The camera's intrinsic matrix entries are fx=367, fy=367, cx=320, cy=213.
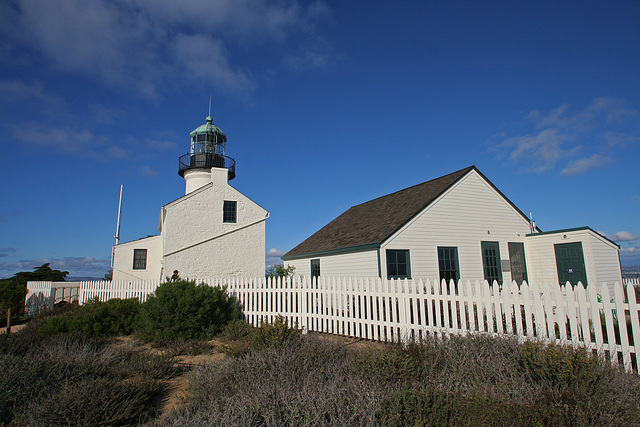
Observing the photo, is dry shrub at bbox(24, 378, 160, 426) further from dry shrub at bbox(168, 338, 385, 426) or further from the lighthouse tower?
the lighthouse tower

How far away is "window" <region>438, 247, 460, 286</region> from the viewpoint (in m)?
14.1

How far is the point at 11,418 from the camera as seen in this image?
3885 mm

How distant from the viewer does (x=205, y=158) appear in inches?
853

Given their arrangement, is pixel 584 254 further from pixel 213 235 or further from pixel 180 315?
pixel 213 235

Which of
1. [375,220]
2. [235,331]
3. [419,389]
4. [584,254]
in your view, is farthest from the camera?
[375,220]

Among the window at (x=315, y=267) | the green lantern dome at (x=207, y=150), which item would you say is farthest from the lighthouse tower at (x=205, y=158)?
the window at (x=315, y=267)

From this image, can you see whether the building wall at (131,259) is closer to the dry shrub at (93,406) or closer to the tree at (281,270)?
the tree at (281,270)

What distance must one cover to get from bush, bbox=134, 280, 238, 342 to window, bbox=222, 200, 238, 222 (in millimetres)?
9132

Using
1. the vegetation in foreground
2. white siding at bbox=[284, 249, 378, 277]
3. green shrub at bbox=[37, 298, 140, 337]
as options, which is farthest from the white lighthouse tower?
the vegetation in foreground

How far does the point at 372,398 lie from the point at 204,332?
620cm

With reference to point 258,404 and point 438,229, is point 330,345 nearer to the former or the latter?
point 258,404

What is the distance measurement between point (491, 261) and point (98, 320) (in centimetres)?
1383

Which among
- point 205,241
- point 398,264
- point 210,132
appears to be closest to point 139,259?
point 205,241

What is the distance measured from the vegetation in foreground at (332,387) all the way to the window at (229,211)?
1220cm
